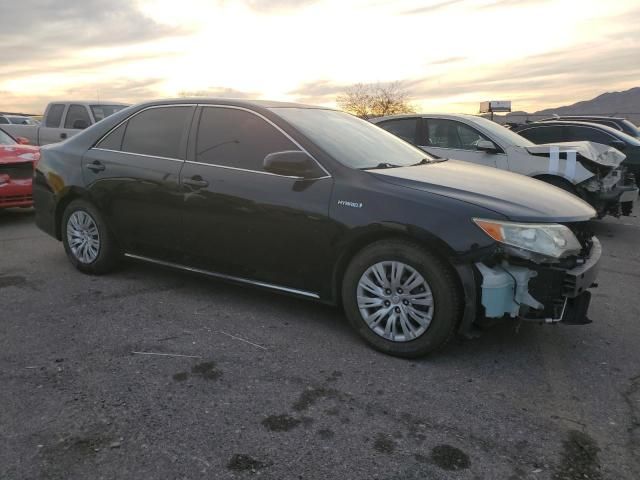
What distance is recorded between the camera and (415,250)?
333cm

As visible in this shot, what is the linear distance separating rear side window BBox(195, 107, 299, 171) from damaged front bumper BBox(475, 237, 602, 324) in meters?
1.61

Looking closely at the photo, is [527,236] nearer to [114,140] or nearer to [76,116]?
[114,140]

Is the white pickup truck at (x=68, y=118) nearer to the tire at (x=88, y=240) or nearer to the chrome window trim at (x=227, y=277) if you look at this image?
the tire at (x=88, y=240)

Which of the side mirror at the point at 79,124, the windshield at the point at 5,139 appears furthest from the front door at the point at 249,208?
the side mirror at the point at 79,124

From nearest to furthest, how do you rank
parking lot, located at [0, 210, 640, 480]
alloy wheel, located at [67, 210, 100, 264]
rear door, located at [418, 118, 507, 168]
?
parking lot, located at [0, 210, 640, 480] → alloy wheel, located at [67, 210, 100, 264] → rear door, located at [418, 118, 507, 168]

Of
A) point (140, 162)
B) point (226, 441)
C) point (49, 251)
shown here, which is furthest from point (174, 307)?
point (49, 251)

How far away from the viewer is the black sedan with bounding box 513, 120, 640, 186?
10344 mm

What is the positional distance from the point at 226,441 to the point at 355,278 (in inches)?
54.3

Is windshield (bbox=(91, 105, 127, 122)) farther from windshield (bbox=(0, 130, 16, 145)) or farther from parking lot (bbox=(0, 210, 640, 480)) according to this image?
parking lot (bbox=(0, 210, 640, 480))

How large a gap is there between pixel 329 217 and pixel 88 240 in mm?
2533

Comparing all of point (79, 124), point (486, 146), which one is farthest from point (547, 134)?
point (79, 124)

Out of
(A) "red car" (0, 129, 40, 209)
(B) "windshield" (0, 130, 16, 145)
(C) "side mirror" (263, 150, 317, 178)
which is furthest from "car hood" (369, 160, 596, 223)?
→ (B) "windshield" (0, 130, 16, 145)

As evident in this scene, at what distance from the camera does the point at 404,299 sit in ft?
11.1

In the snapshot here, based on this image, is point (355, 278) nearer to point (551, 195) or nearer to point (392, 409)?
point (392, 409)
